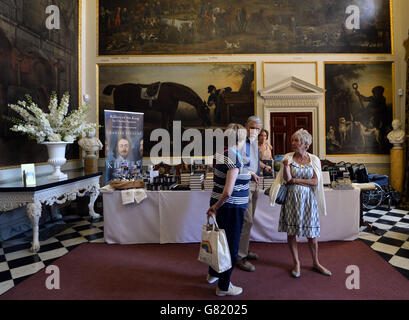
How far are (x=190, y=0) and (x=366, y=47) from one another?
19.4ft

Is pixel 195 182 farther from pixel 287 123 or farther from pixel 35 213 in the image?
pixel 287 123

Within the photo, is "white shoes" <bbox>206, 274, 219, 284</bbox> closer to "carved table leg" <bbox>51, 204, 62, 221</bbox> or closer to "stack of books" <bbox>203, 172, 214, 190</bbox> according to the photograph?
"stack of books" <bbox>203, 172, 214, 190</bbox>

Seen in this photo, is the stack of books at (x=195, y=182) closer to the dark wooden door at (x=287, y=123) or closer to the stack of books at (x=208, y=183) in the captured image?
the stack of books at (x=208, y=183)

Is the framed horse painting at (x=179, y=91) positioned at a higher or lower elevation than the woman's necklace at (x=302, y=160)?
higher

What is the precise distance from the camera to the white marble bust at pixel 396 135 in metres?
7.47

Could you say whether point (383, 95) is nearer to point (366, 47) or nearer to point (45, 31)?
point (366, 47)

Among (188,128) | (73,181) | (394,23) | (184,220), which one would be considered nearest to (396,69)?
(394,23)

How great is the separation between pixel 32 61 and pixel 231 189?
564 centimetres

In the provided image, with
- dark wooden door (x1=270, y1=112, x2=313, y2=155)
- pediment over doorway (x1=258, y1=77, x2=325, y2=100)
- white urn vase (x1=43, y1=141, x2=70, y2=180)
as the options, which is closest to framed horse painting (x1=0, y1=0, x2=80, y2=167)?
white urn vase (x1=43, y1=141, x2=70, y2=180)

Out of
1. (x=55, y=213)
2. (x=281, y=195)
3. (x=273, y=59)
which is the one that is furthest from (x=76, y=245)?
(x=273, y=59)

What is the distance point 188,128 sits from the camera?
8094 mm

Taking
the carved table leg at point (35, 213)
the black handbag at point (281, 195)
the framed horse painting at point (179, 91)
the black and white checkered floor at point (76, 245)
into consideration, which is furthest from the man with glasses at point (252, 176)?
the framed horse painting at point (179, 91)

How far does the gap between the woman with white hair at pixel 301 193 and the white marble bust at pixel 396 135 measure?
20.2 feet
